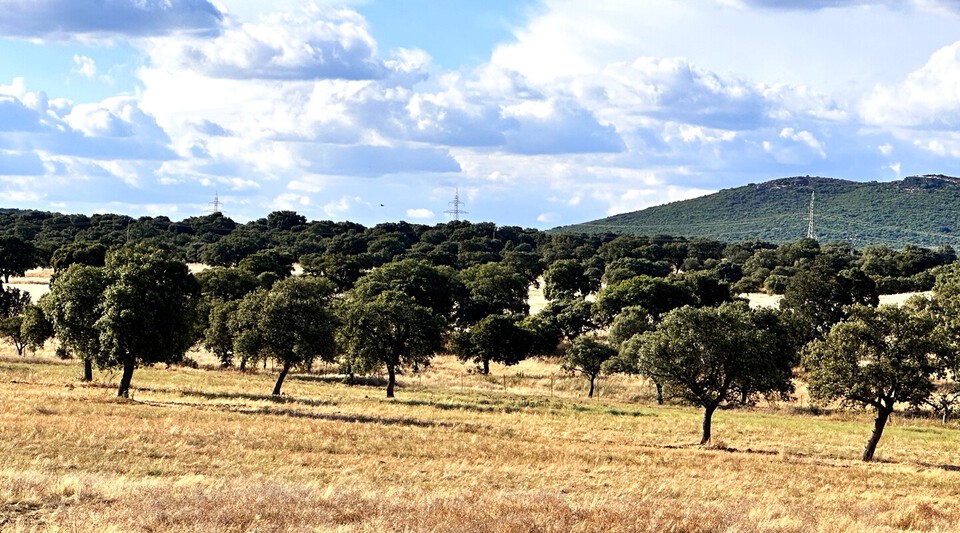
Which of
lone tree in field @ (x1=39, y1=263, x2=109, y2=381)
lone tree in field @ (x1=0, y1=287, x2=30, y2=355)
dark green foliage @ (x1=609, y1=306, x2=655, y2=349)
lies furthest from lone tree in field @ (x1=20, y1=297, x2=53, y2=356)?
dark green foliage @ (x1=609, y1=306, x2=655, y2=349)

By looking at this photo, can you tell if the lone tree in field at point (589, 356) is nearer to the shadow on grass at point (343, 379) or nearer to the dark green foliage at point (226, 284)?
the shadow on grass at point (343, 379)

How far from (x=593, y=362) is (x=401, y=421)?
35.7 metres

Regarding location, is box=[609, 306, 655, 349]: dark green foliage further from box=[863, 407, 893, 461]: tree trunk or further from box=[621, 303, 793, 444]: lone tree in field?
box=[863, 407, 893, 461]: tree trunk

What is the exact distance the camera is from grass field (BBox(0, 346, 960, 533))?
20.4 meters

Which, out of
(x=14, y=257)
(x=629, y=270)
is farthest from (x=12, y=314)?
(x=629, y=270)

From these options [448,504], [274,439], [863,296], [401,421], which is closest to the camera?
[448,504]

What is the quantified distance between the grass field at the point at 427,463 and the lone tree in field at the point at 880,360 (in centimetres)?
354

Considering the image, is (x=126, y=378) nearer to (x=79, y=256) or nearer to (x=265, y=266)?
(x=265, y=266)

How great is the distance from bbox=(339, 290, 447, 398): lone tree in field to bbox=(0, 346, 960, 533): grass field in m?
2.73

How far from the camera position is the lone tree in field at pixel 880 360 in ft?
155

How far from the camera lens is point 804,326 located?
97625 millimetres

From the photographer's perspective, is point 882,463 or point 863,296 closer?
point 882,463

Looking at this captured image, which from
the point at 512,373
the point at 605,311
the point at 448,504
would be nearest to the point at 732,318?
the point at 448,504

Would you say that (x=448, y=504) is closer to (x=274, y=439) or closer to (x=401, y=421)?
(x=274, y=439)
